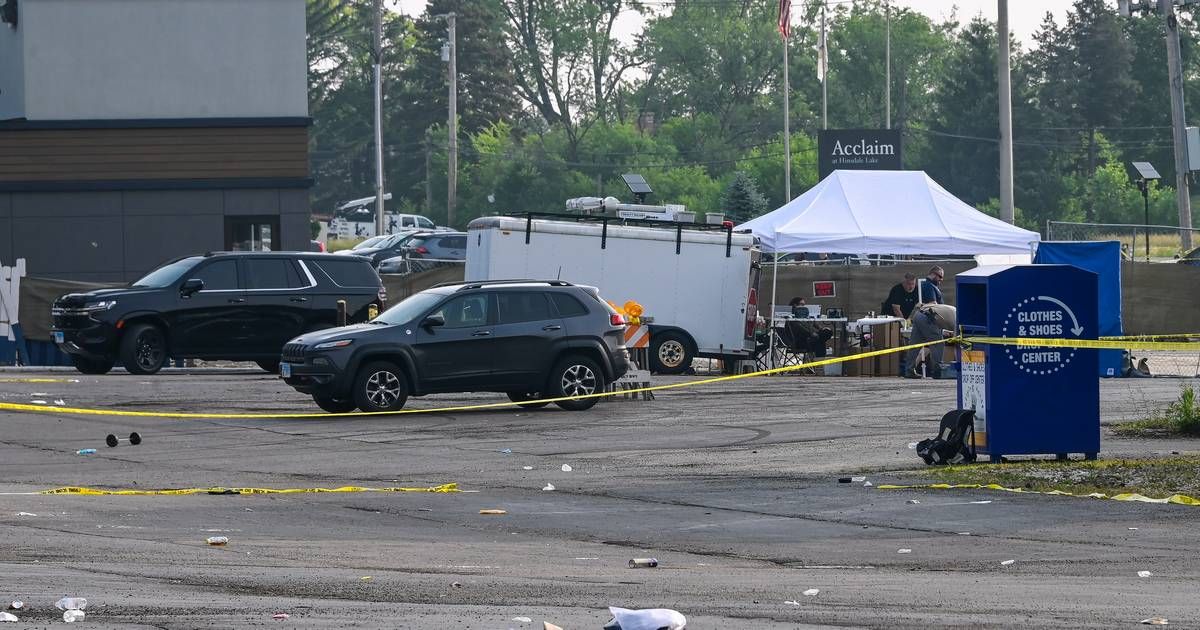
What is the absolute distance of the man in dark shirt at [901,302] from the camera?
29.4 metres

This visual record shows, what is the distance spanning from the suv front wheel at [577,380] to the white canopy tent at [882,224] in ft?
28.7

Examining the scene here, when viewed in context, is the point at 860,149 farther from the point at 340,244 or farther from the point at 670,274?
the point at 340,244

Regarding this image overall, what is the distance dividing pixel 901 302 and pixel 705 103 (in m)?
70.7

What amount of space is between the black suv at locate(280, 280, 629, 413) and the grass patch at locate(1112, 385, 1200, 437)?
6324 millimetres

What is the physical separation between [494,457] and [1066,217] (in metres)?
81.5

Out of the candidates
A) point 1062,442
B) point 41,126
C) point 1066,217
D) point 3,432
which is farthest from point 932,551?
point 1066,217

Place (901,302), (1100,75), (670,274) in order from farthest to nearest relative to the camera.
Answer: (1100,75) → (901,302) → (670,274)

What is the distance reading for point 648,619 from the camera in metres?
7.08

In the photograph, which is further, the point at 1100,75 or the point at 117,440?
the point at 1100,75

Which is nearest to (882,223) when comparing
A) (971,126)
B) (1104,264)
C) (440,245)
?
(1104,264)

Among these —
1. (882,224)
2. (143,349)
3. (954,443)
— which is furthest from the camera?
(882,224)

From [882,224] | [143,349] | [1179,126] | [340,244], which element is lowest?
[143,349]

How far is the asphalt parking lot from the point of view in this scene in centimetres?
790

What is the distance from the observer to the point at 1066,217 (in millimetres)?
92125
